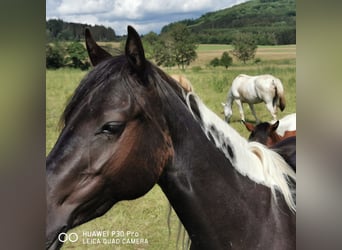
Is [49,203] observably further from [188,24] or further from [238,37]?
[238,37]

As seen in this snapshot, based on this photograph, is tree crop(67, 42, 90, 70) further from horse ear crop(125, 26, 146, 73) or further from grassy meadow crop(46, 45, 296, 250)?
horse ear crop(125, 26, 146, 73)

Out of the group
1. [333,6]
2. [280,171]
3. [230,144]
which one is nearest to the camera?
[230,144]

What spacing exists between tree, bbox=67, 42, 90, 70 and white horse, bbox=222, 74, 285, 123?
74 cm

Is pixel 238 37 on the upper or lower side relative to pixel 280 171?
upper

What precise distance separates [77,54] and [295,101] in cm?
114

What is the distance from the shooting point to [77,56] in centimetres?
193

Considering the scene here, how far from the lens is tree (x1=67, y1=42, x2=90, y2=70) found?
1.91 metres

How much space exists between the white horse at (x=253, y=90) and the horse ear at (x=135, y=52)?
72 cm

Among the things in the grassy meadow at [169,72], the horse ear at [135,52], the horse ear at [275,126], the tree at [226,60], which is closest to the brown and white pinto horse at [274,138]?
the horse ear at [275,126]

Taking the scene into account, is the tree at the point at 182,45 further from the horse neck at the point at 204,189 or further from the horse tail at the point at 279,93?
the horse neck at the point at 204,189

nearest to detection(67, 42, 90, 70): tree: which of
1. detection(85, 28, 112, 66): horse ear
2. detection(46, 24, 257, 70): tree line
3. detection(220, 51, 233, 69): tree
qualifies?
detection(46, 24, 257, 70): tree line

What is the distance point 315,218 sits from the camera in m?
1.97

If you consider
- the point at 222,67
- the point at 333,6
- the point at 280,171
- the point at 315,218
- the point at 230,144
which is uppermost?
the point at 333,6

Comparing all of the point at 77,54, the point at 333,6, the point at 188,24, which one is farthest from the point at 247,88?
the point at 77,54
